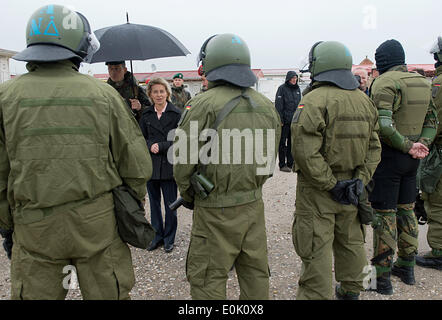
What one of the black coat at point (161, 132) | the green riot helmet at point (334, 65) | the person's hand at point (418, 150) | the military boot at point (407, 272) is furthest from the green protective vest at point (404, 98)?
the black coat at point (161, 132)

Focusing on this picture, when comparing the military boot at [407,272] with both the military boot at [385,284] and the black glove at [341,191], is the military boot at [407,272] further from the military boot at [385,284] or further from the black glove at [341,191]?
the black glove at [341,191]

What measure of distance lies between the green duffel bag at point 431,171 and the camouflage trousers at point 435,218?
0.08 m

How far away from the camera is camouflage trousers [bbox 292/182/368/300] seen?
2703 mm

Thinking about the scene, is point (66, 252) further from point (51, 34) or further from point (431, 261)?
point (431, 261)

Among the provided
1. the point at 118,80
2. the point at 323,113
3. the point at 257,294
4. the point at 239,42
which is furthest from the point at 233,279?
the point at 118,80

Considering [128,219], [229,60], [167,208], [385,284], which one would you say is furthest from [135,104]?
[385,284]

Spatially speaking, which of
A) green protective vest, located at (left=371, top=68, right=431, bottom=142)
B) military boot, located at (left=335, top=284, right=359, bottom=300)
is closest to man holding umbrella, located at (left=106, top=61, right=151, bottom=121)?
green protective vest, located at (left=371, top=68, right=431, bottom=142)

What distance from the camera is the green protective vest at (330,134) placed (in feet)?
8.65

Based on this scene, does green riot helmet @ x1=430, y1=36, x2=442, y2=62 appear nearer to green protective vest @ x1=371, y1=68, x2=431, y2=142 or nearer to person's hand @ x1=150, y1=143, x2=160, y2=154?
green protective vest @ x1=371, y1=68, x2=431, y2=142

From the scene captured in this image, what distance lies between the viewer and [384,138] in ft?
10.6

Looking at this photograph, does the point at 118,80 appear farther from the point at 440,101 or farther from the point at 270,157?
the point at 440,101

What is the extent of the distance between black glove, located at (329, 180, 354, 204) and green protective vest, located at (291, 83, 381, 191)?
0.05 meters

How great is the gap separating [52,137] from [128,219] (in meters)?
0.68

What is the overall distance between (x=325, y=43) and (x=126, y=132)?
1.85 m
